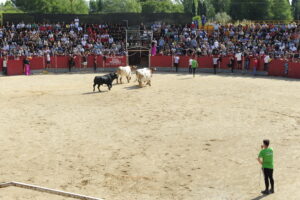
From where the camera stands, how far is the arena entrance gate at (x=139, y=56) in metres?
36.6

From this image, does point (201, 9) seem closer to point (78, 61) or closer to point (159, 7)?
point (159, 7)

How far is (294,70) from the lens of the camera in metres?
29.1

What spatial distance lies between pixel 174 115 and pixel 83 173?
7.03 meters

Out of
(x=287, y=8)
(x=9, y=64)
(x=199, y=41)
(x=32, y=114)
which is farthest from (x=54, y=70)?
(x=287, y=8)

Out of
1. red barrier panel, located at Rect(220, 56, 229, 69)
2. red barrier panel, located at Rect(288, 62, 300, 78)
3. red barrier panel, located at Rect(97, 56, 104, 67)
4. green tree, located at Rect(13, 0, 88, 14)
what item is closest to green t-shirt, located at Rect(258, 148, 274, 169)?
red barrier panel, located at Rect(288, 62, 300, 78)

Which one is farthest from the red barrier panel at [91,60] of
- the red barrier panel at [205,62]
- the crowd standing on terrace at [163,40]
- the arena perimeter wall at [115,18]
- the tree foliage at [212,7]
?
the tree foliage at [212,7]

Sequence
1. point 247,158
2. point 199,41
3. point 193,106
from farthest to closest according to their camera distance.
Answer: point 199,41 → point 193,106 → point 247,158

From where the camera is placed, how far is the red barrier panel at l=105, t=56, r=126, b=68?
113 ft

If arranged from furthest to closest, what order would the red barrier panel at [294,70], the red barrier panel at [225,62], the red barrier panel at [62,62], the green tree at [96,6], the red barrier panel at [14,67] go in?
the green tree at [96,6]
the red barrier panel at [62,62]
the red barrier panel at [225,62]
the red barrier panel at [14,67]
the red barrier panel at [294,70]

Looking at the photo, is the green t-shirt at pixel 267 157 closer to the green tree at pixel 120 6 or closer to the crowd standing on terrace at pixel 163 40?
the crowd standing on terrace at pixel 163 40

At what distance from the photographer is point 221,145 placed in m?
13.2

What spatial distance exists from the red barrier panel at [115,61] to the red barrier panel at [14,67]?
22.0 ft

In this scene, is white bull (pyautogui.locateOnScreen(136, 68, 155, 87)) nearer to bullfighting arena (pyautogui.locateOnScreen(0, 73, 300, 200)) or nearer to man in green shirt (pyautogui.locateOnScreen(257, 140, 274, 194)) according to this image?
bullfighting arena (pyautogui.locateOnScreen(0, 73, 300, 200))

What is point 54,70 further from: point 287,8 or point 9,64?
point 287,8
